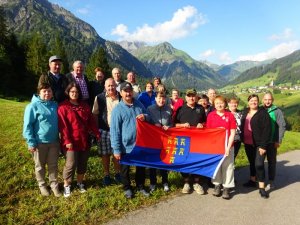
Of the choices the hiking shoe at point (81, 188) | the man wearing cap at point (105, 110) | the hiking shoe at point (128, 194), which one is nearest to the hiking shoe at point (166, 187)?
the hiking shoe at point (128, 194)

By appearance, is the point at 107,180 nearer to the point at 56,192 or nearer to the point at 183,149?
the point at 56,192

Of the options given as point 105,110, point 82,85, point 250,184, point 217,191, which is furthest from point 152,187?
point 82,85

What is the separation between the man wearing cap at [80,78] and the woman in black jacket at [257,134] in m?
4.87

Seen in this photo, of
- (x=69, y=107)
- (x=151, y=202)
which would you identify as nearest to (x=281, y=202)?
(x=151, y=202)

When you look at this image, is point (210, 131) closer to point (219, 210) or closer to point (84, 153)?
point (219, 210)

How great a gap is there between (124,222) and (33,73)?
181 feet

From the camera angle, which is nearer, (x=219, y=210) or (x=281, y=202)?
(x=219, y=210)

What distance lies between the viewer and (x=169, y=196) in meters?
8.39

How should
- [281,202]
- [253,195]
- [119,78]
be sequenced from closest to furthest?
[281,202] → [253,195] → [119,78]

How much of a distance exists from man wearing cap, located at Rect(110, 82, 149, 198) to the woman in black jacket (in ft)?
10.7

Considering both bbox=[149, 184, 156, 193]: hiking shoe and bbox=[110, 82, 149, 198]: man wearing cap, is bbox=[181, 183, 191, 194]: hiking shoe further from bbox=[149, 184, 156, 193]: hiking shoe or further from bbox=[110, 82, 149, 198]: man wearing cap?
Result: bbox=[110, 82, 149, 198]: man wearing cap

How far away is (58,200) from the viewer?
25.3 feet

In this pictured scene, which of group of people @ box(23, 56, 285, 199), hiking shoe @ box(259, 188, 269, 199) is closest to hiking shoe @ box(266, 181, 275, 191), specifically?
group of people @ box(23, 56, 285, 199)

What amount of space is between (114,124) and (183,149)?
2.25 metres
